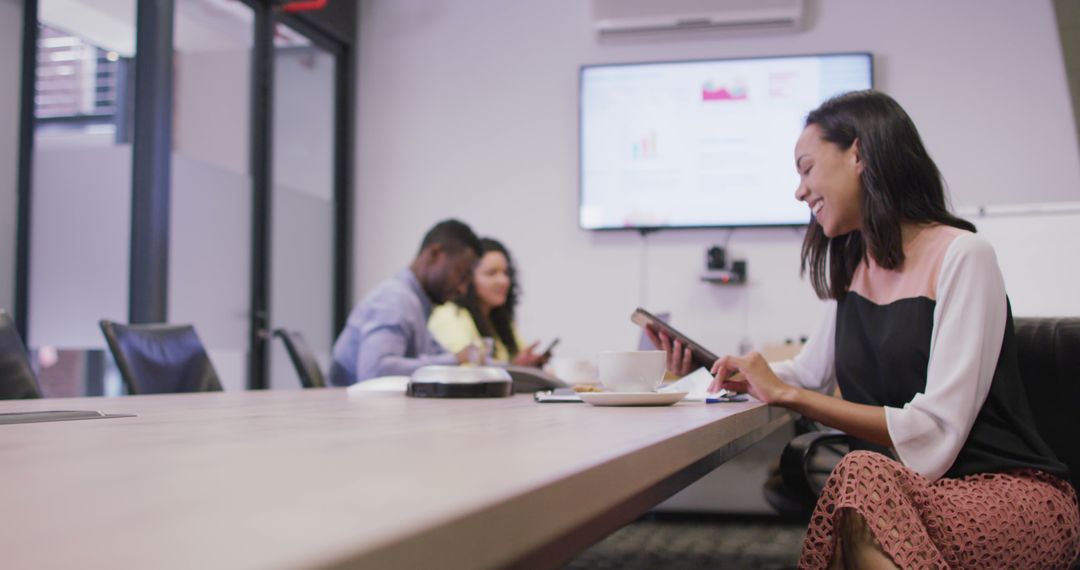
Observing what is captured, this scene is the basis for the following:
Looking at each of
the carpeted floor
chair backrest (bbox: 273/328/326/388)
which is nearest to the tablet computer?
the carpeted floor

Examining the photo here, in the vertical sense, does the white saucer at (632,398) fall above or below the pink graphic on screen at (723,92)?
below

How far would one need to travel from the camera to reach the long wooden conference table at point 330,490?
311mm

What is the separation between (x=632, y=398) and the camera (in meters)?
1.28

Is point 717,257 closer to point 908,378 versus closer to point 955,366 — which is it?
point 908,378

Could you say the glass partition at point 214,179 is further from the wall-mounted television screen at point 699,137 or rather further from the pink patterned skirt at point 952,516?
the pink patterned skirt at point 952,516

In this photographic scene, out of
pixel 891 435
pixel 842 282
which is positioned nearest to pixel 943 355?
pixel 891 435

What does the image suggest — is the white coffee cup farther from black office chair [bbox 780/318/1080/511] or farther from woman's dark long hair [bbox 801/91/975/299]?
black office chair [bbox 780/318/1080/511]

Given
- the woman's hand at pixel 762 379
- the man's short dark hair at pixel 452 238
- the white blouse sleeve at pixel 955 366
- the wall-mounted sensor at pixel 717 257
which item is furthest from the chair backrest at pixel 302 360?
the wall-mounted sensor at pixel 717 257

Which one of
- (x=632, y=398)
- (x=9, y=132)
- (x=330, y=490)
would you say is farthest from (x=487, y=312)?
(x=330, y=490)

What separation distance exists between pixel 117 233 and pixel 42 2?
0.84m

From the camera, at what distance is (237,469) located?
52 centimetres

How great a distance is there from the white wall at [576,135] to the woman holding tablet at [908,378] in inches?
118

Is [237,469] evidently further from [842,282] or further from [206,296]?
[206,296]

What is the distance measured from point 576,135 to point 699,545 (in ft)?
8.25
